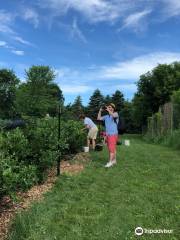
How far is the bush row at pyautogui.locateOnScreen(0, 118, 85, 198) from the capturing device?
24.6 ft

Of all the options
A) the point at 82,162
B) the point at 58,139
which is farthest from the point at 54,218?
the point at 82,162

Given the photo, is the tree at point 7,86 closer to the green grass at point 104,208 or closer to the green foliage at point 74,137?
the green foliage at point 74,137

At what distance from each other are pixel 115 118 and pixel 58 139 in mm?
2729

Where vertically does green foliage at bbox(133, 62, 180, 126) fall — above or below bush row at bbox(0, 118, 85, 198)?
above

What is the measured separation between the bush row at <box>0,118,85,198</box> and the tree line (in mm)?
28175

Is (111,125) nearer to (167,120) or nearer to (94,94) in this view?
(167,120)

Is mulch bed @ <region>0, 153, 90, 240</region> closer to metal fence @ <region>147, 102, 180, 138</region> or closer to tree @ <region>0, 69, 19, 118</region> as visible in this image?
metal fence @ <region>147, 102, 180, 138</region>

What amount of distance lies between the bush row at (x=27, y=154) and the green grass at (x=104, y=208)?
1.47ft

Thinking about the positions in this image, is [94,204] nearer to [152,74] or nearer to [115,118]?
[115,118]

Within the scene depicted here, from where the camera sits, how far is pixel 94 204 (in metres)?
8.28

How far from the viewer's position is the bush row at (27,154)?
295 inches

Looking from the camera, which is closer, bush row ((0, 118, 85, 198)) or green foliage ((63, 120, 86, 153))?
bush row ((0, 118, 85, 198))

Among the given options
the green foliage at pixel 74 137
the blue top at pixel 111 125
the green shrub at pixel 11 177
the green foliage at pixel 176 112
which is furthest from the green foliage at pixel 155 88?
the green shrub at pixel 11 177

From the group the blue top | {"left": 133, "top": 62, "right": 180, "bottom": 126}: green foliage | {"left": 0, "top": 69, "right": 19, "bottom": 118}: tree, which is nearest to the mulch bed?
the blue top
